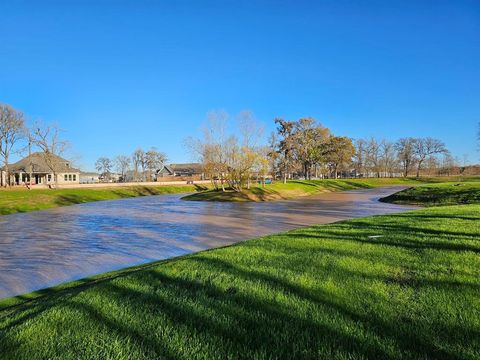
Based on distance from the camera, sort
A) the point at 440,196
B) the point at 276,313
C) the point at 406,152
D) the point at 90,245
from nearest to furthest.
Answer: the point at 276,313 < the point at 90,245 < the point at 440,196 < the point at 406,152

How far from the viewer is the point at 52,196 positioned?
3953cm

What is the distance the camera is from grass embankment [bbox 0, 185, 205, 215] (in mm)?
32866

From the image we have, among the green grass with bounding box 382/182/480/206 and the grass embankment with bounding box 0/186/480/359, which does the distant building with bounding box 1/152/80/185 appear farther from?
the grass embankment with bounding box 0/186/480/359

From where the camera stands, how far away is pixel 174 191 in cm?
6391

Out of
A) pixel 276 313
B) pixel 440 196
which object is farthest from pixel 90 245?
pixel 440 196

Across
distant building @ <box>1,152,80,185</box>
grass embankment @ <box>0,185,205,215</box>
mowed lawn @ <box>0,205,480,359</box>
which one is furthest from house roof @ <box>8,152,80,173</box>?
mowed lawn @ <box>0,205,480,359</box>

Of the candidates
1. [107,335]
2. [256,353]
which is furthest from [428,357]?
[107,335]

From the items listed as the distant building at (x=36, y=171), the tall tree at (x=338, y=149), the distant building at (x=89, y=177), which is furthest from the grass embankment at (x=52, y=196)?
the distant building at (x=89, y=177)

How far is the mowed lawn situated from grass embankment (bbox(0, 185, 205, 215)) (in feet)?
105

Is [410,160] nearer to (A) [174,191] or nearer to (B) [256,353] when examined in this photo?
(A) [174,191]

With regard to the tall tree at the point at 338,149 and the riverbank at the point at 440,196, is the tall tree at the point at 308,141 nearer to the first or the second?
the tall tree at the point at 338,149

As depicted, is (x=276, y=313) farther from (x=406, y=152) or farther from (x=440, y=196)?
(x=406, y=152)

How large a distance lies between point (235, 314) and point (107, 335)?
51.1 inches

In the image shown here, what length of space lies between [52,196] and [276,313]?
42.2 m
